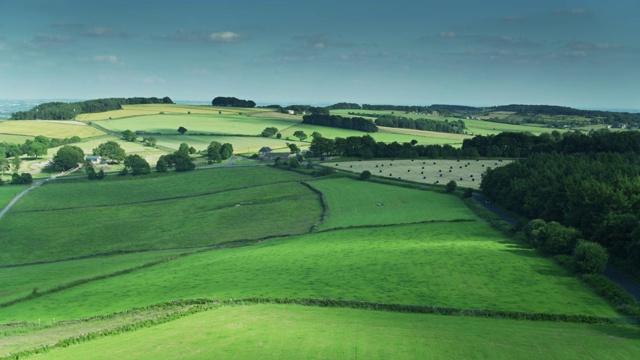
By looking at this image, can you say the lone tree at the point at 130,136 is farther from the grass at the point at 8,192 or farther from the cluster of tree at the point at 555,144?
the cluster of tree at the point at 555,144

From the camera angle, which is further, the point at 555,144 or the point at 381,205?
the point at 555,144

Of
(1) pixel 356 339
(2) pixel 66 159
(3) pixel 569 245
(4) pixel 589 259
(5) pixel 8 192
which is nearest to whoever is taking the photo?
(1) pixel 356 339

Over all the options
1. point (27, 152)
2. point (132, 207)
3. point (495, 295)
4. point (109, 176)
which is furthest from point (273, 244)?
point (27, 152)

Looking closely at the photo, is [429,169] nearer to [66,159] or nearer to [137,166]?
[137,166]

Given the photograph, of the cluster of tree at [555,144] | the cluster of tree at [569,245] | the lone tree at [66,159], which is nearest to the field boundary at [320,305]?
the cluster of tree at [569,245]

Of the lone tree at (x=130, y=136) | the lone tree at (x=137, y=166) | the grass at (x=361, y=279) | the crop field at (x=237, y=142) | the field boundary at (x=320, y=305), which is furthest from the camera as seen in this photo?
the lone tree at (x=130, y=136)

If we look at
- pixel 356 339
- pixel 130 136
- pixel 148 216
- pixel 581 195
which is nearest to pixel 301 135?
pixel 130 136
